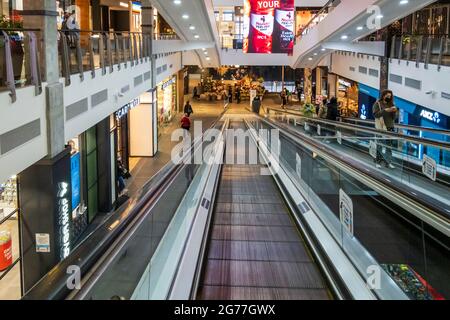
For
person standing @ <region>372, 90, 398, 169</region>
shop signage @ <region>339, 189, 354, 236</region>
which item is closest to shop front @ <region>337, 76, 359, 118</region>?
person standing @ <region>372, 90, 398, 169</region>

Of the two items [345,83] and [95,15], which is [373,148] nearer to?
[95,15]

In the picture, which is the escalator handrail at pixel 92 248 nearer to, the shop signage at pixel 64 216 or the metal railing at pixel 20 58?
the metal railing at pixel 20 58

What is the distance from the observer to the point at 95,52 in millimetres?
10820

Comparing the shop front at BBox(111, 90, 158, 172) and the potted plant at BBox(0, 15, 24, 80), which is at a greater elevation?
the potted plant at BBox(0, 15, 24, 80)

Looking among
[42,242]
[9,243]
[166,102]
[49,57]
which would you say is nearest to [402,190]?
[49,57]

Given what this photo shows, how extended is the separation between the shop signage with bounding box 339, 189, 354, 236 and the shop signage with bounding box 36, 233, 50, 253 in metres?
5.14

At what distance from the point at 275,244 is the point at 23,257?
4.77 metres

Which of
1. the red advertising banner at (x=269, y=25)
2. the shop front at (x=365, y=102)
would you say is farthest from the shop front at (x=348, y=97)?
the red advertising banner at (x=269, y=25)

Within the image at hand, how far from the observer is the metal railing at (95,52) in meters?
8.68

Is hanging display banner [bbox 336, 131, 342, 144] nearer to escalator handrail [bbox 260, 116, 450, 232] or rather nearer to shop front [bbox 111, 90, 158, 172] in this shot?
escalator handrail [bbox 260, 116, 450, 232]

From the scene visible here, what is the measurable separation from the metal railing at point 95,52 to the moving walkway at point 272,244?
9.72 feet

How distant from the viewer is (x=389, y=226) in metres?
4.33

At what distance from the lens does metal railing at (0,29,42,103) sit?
6488 millimetres

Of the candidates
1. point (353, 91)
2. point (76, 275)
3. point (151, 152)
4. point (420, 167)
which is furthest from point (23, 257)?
point (353, 91)
